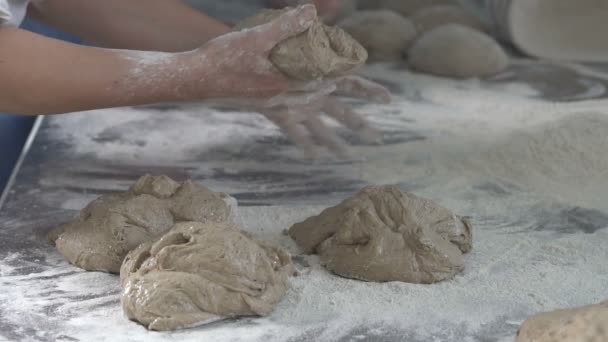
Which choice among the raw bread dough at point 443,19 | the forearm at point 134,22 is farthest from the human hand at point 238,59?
the raw bread dough at point 443,19

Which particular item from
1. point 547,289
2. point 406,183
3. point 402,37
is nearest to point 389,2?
point 402,37

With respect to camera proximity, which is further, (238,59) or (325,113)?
(325,113)

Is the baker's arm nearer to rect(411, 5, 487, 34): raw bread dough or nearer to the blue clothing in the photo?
the blue clothing

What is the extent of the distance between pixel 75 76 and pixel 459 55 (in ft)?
6.35

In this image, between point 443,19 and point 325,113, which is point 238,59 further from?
point 443,19

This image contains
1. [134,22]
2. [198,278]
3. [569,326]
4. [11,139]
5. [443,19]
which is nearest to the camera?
[569,326]

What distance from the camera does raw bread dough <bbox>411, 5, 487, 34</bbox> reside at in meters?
4.21

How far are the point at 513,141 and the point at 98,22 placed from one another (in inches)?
53.4

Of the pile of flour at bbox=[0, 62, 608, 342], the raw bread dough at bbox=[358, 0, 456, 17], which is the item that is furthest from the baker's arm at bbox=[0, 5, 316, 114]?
the raw bread dough at bbox=[358, 0, 456, 17]

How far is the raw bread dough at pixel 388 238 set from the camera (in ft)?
6.50

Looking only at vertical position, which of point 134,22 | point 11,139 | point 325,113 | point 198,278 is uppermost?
point 134,22

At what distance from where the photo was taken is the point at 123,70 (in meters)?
2.18

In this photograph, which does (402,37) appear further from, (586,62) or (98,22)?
(98,22)

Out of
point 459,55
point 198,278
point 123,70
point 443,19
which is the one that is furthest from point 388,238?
point 443,19
